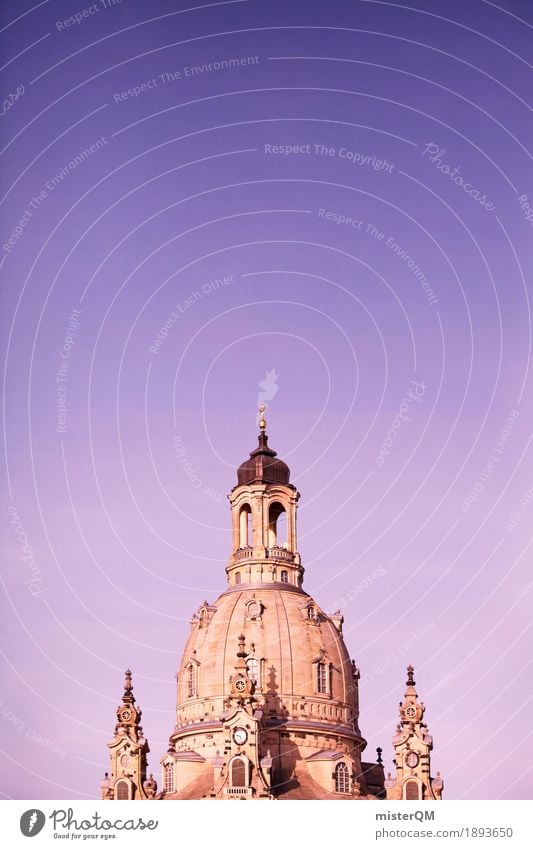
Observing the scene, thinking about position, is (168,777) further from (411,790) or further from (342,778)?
(411,790)

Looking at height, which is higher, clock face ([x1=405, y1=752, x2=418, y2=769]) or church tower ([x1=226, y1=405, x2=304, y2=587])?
church tower ([x1=226, y1=405, x2=304, y2=587])

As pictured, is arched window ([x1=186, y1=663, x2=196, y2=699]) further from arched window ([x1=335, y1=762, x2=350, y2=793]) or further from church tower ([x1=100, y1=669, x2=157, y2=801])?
arched window ([x1=335, y1=762, x2=350, y2=793])

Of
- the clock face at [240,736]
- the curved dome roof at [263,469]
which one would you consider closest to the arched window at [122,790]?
the clock face at [240,736]

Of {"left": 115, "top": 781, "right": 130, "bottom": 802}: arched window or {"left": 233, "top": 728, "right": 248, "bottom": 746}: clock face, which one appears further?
{"left": 115, "top": 781, "right": 130, "bottom": 802}: arched window

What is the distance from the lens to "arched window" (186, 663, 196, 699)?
108750 mm

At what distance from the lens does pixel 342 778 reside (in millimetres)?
104500

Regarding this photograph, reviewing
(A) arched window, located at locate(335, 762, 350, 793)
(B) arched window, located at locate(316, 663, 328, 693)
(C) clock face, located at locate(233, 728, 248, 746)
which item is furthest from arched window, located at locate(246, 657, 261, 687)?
(A) arched window, located at locate(335, 762, 350, 793)

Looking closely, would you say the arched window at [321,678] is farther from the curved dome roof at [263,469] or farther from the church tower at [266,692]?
the curved dome roof at [263,469]

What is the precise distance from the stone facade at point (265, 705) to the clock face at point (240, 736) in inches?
3.9

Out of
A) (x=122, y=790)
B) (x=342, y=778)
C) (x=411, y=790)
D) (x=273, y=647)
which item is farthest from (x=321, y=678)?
(x=122, y=790)

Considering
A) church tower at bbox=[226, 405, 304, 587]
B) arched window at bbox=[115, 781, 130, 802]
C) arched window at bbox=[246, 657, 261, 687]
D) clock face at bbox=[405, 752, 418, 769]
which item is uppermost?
church tower at bbox=[226, 405, 304, 587]

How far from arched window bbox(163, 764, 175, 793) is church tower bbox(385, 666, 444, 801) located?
643 inches
